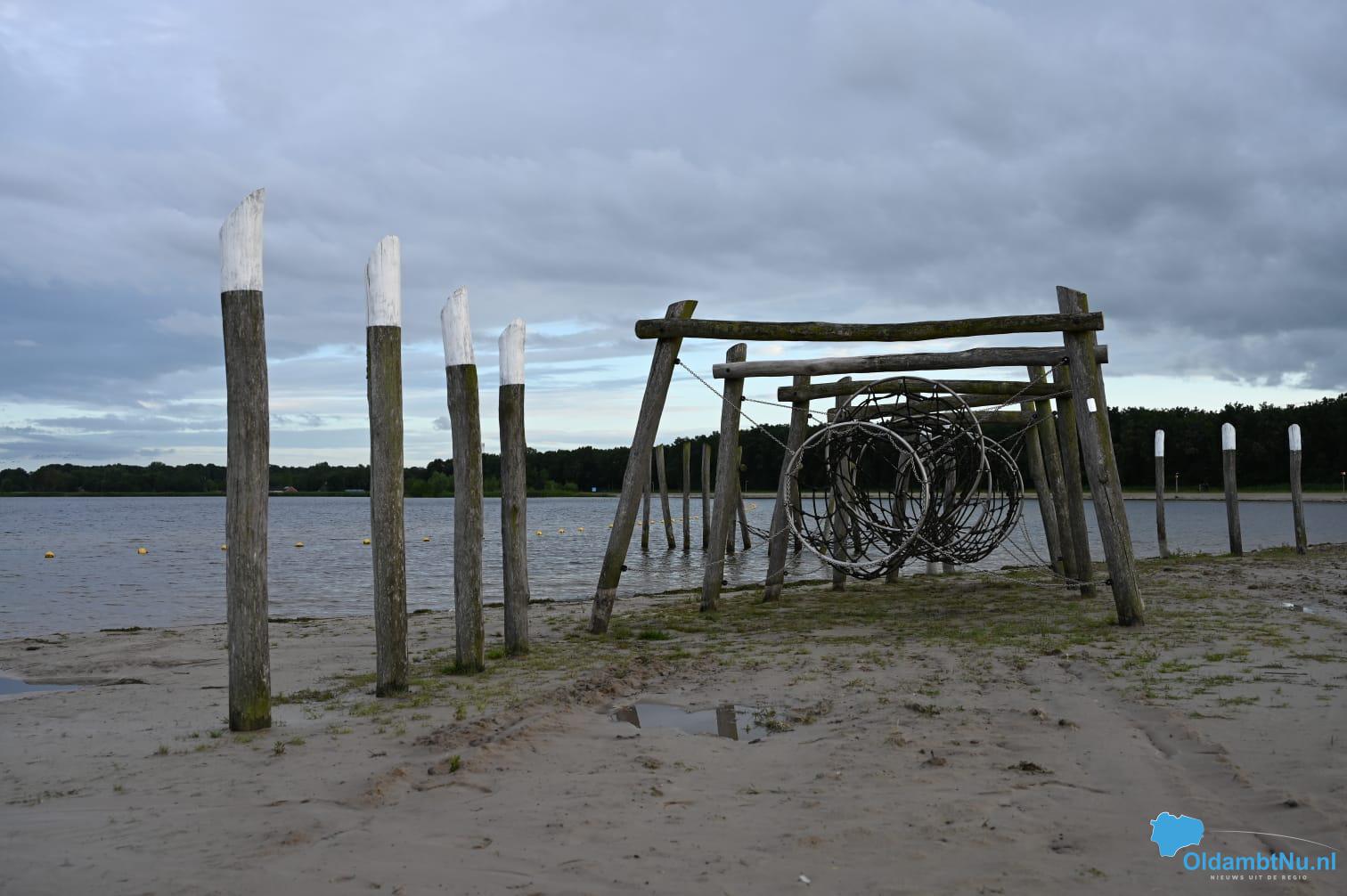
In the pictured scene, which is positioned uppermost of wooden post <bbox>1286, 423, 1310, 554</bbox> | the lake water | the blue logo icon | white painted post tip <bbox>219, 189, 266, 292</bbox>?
white painted post tip <bbox>219, 189, 266, 292</bbox>

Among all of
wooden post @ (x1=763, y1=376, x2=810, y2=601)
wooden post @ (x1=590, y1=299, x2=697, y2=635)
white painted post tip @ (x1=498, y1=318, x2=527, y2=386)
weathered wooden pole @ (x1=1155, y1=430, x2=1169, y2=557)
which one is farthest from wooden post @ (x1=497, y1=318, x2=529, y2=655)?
weathered wooden pole @ (x1=1155, y1=430, x2=1169, y2=557)

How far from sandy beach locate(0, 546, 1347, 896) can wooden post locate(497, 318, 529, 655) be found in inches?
23.3

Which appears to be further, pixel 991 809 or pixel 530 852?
pixel 991 809

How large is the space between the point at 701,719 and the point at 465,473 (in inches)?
116

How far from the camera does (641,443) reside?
1112cm

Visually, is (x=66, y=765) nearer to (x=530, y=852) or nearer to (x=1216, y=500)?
(x=530, y=852)

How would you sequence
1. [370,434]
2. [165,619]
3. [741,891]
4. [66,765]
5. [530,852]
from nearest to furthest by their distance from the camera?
[741,891] < [530,852] < [66,765] < [370,434] < [165,619]

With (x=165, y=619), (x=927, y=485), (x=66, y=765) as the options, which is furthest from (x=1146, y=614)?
(x=165, y=619)

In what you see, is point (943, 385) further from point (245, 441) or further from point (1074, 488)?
point (245, 441)

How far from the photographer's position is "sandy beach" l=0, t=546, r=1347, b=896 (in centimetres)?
395

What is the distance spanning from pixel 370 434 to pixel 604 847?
399 centimetres

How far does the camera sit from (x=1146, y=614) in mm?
11070

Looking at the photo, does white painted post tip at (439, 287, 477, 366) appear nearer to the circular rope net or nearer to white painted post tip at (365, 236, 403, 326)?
white painted post tip at (365, 236, 403, 326)

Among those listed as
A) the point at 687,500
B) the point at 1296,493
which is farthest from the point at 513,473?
the point at 687,500
